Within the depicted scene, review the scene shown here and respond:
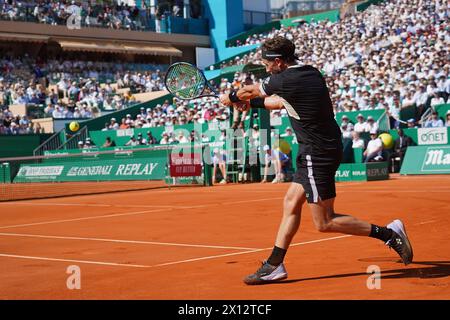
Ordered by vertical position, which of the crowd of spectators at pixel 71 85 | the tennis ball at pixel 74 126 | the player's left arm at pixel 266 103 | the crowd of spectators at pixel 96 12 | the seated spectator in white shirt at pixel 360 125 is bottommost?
the seated spectator in white shirt at pixel 360 125

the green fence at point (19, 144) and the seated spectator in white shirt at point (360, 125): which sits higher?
the seated spectator in white shirt at point (360, 125)

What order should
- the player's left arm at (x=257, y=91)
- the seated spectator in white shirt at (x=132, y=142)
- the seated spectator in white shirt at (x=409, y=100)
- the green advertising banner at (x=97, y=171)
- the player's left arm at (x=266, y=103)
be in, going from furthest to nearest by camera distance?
1. the seated spectator in white shirt at (x=132, y=142)
2. the green advertising banner at (x=97, y=171)
3. the seated spectator in white shirt at (x=409, y=100)
4. the player's left arm at (x=266, y=103)
5. the player's left arm at (x=257, y=91)

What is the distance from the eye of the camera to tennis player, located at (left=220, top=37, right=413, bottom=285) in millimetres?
6488

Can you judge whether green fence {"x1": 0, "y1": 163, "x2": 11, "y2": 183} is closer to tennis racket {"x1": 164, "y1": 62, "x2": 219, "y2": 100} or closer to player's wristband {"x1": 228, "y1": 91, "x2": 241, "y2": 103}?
tennis racket {"x1": 164, "y1": 62, "x2": 219, "y2": 100}

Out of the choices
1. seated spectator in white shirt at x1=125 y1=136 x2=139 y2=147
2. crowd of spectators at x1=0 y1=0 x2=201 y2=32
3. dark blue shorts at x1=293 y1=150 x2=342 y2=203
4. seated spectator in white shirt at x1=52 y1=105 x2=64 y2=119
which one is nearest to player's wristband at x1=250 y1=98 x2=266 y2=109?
dark blue shorts at x1=293 y1=150 x2=342 y2=203

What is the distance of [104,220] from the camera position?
13148 millimetres

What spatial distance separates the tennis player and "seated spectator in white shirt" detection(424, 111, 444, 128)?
17368 mm

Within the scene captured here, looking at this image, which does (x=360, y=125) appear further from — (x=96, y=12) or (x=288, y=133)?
(x=96, y=12)

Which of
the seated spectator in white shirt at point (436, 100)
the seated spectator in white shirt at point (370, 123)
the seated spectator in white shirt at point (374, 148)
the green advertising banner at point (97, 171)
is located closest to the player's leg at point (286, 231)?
the seated spectator in white shirt at point (374, 148)

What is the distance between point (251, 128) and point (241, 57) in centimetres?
2085

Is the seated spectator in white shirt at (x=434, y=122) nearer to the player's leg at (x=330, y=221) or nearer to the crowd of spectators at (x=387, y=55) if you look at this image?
the crowd of spectators at (x=387, y=55)

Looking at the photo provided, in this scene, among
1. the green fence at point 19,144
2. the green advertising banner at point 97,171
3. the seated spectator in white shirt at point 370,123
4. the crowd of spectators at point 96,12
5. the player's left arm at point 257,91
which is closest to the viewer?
the player's left arm at point 257,91

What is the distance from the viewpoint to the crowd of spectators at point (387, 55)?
25.5 metres

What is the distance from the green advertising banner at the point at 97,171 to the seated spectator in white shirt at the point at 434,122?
909 cm
